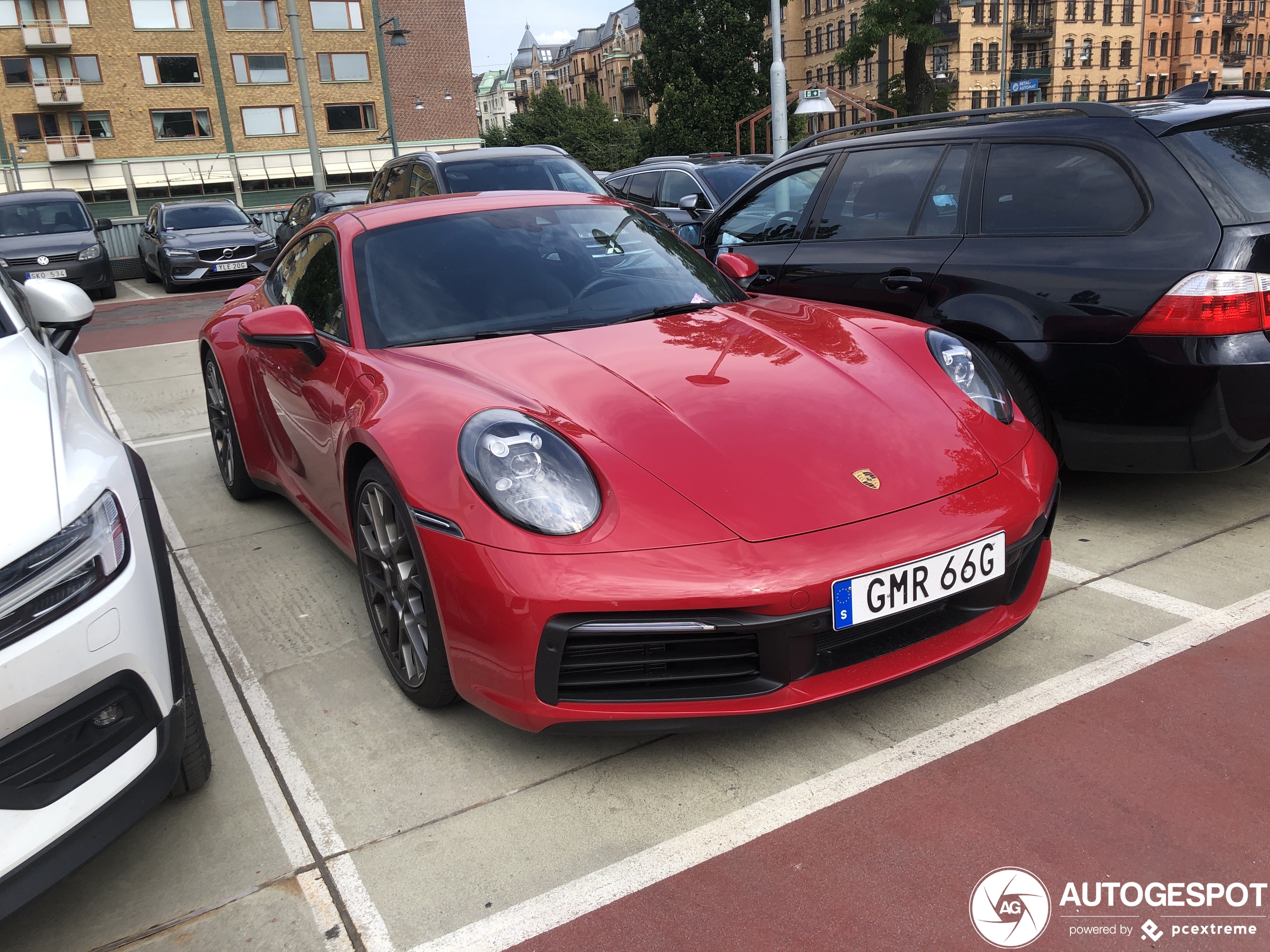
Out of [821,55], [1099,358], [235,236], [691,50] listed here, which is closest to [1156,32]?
[821,55]

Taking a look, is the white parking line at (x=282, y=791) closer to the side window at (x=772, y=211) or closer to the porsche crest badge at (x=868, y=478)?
the porsche crest badge at (x=868, y=478)

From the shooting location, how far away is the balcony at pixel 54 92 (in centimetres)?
4625

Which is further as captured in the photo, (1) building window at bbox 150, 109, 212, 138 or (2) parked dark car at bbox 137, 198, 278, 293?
(1) building window at bbox 150, 109, 212, 138

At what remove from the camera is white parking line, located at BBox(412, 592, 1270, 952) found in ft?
6.48

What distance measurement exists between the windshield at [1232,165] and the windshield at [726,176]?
6.85m

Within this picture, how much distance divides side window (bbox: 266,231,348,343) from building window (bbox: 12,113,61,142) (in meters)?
52.2

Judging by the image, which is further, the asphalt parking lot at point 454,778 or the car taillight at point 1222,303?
the car taillight at point 1222,303

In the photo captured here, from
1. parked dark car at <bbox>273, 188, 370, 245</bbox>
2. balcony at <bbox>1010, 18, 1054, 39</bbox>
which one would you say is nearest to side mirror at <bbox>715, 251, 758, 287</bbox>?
parked dark car at <bbox>273, 188, 370, 245</bbox>

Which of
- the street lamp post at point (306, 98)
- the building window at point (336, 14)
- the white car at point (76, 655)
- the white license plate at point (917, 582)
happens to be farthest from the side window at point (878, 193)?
the building window at point (336, 14)

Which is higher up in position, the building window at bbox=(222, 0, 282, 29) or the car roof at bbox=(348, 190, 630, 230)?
the building window at bbox=(222, 0, 282, 29)

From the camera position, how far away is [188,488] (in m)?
5.12

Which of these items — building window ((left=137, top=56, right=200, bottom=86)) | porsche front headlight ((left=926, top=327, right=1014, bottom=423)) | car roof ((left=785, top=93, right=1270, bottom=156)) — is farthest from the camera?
building window ((left=137, top=56, right=200, bottom=86))

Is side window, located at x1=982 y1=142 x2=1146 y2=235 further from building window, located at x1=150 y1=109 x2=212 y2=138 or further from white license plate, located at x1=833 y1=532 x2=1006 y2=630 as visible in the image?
building window, located at x1=150 y1=109 x2=212 y2=138

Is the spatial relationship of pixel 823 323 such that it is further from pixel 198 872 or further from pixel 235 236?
pixel 235 236
